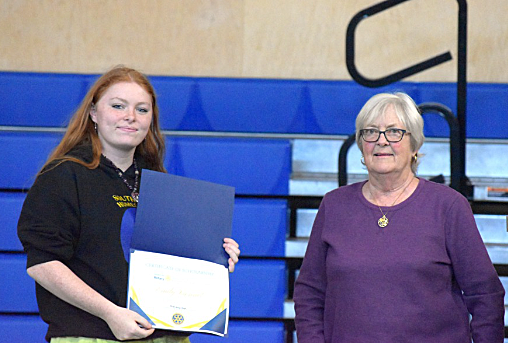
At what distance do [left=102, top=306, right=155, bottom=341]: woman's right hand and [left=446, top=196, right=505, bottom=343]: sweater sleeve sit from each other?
79 cm

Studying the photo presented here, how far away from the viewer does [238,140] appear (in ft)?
11.8

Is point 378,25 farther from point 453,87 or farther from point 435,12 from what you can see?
point 453,87

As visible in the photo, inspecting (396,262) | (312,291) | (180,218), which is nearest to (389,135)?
(396,262)

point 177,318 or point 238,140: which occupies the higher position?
point 238,140

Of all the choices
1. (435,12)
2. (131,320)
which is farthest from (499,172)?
(131,320)

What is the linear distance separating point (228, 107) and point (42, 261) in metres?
2.33

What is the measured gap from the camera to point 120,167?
1835 mm

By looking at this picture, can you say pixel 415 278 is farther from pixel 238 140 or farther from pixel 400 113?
pixel 238 140

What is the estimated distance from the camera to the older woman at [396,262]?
180 centimetres

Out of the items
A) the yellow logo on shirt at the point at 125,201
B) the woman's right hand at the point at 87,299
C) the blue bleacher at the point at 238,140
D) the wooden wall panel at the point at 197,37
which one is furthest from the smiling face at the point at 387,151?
the wooden wall panel at the point at 197,37

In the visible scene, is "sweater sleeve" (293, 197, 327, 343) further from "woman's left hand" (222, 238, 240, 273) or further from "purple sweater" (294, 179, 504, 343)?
"woman's left hand" (222, 238, 240, 273)

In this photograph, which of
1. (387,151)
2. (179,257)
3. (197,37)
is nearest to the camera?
(179,257)

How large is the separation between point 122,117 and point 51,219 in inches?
12.1

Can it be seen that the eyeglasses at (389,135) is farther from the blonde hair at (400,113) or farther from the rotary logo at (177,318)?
the rotary logo at (177,318)
